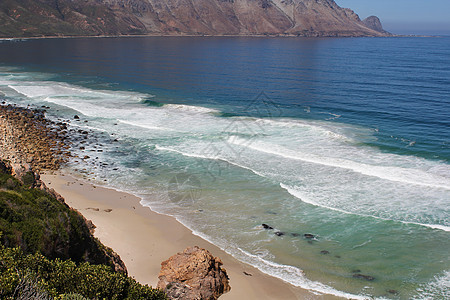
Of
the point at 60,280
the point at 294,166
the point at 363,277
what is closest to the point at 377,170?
the point at 294,166

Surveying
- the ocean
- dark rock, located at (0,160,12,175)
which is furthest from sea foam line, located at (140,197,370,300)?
dark rock, located at (0,160,12,175)

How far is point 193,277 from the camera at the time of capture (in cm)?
1222

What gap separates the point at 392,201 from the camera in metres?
19.6

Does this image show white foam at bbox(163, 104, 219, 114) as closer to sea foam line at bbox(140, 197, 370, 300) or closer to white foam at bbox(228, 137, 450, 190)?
white foam at bbox(228, 137, 450, 190)

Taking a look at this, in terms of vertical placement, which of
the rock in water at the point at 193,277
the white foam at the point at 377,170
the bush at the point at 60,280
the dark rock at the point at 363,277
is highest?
the bush at the point at 60,280

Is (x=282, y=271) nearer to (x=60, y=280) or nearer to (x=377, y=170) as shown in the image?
(x=60, y=280)

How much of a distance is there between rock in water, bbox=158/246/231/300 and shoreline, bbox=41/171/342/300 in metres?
0.49

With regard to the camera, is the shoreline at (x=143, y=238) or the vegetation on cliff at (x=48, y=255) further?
the shoreline at (x=143, y=238)

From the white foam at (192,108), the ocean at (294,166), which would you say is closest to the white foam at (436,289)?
the ocean at (294,166)

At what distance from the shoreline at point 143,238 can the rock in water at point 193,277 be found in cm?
49

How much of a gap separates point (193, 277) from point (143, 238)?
15.1 ft

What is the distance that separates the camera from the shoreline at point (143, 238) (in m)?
12.9

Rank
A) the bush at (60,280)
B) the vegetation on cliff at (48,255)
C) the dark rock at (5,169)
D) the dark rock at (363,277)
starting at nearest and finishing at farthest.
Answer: the bush at (60,280) → the vegetation on cliff at (48,255) → the dark rock at (363,277) → the dark rock at (5,169)

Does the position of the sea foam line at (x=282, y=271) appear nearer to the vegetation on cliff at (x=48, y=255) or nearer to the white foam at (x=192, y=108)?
the vegetation on cliff at (x=48, y=255)
